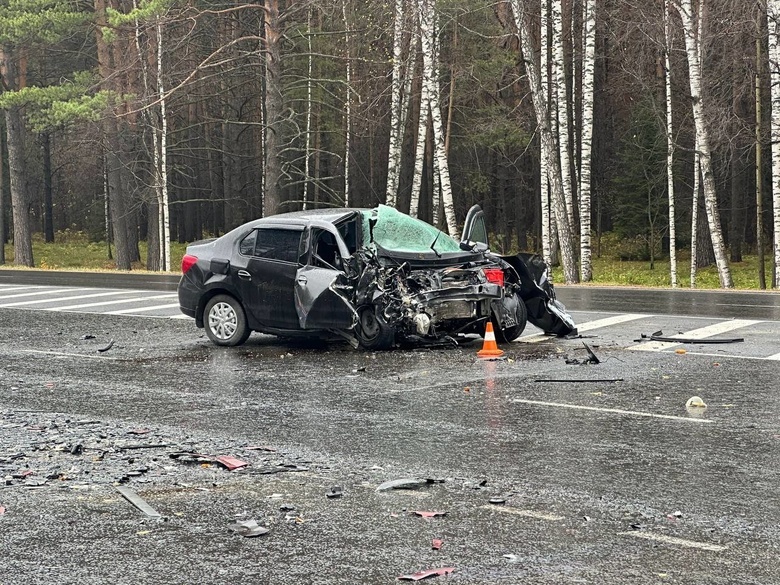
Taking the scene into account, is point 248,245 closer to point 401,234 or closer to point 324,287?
point 324,287

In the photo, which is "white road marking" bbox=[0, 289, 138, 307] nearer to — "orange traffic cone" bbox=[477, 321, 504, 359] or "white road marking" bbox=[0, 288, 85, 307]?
"white road marking" bbox=[0, 288, 85, 307]

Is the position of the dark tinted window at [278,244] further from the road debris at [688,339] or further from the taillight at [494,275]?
the road debris at [688,339]

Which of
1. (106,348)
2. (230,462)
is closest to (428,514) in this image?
(230,462)

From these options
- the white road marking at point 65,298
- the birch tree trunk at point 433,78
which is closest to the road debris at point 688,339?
the white road marking at point 65,298

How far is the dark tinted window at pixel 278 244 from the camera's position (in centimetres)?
1423

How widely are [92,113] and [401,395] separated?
3040cm

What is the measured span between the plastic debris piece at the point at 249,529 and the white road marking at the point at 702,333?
8545 millimetres

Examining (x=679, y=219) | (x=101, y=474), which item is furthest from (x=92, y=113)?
(x=101, y=474)

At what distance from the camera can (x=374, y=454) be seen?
789cm

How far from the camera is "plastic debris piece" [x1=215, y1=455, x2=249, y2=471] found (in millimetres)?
7510

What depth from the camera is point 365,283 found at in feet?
44.7

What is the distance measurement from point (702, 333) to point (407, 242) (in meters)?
4.36

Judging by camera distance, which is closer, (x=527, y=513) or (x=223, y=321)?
(x=527, y=513)

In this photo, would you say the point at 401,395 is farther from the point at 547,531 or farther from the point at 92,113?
the point at 92,113
